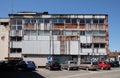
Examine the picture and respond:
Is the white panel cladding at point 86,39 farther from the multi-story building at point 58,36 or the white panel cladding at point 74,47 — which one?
the white panel cladding at point 74,47

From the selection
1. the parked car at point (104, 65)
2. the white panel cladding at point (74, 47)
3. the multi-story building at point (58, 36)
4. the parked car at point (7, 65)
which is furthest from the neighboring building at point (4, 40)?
the parked car at point (104, 65)

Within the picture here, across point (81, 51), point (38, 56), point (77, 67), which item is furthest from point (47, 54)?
point (77, 67)

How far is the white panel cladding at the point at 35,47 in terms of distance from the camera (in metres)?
61.2

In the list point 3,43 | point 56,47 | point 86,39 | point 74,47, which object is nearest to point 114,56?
point 86,39

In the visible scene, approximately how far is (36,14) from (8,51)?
30.1ft

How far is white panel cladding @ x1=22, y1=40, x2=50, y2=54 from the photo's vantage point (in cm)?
6122

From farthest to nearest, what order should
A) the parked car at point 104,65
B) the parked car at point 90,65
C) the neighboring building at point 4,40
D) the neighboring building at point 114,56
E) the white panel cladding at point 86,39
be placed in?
the neighboring building at point 114,56, the neighboring building at point 4,40, the white panel cladding at point 86,39, the parked car at point 104,65, the parked car at point 90,65

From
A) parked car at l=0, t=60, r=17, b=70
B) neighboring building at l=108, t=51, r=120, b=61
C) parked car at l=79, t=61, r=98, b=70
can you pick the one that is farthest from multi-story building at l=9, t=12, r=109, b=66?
neighboring building at l=108, t=51, r=120, b=61

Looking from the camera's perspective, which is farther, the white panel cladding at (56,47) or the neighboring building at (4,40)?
the neighboring building at (4,40)

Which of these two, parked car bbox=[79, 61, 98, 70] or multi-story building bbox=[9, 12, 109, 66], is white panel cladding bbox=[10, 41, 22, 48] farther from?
parked car bbox=[79, 61, 98, 70]

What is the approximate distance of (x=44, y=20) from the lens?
62.7 metres

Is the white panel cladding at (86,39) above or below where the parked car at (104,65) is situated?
above

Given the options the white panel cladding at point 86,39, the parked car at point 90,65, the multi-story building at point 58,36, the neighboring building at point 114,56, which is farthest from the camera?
the neighboring building at point 114,56

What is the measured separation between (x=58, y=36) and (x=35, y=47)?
16.5ft
